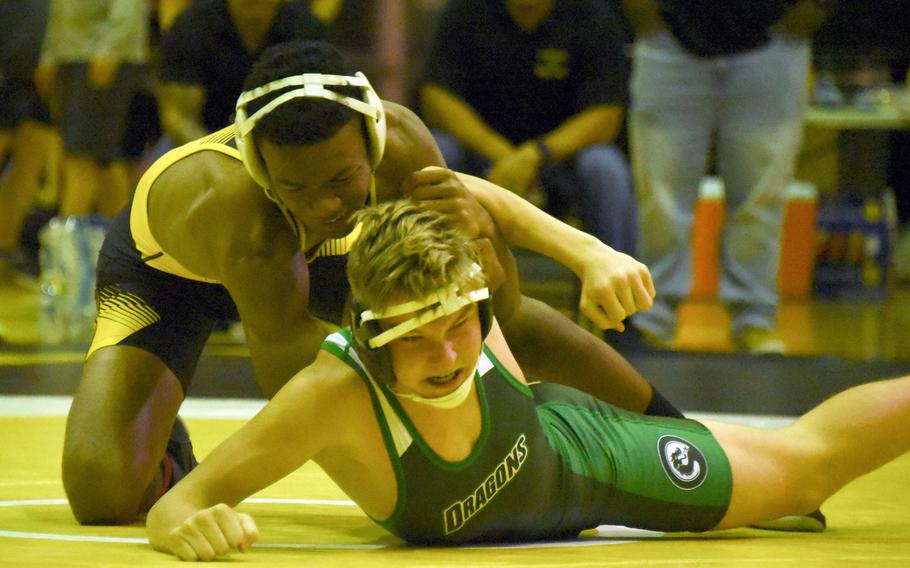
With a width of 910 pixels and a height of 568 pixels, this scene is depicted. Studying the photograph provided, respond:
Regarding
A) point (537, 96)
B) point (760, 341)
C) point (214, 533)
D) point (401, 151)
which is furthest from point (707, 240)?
point (214, 533)

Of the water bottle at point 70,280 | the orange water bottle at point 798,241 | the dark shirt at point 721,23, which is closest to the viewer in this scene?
the dark shirt at point 721,23

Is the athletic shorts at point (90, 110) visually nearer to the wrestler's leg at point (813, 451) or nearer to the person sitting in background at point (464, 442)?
the person sitting in background at point (464, 442)

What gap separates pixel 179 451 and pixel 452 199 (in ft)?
3.42

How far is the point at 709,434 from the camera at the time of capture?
9.07 feet

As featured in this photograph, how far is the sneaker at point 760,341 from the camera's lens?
5680 mm

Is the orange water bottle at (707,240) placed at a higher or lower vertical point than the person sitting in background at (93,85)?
lower

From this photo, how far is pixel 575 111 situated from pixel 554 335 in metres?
2.88

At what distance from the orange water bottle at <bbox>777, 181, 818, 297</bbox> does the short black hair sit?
544 centimetres

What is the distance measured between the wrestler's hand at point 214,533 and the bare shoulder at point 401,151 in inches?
34.7

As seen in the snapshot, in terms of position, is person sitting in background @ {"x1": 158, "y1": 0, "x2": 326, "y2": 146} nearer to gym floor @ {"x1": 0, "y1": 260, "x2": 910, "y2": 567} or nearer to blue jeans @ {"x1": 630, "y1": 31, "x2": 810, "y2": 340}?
gym floor @ {"x1": 0, "y1": 260, "x2": 910, "y2": 567}

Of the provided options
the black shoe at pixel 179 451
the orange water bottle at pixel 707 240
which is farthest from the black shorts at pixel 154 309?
the orange water bottle at pixel 707 240

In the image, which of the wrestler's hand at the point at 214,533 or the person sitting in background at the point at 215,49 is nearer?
the wrestler's hand at the point at 214,533

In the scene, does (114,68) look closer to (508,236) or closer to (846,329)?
(846,329)

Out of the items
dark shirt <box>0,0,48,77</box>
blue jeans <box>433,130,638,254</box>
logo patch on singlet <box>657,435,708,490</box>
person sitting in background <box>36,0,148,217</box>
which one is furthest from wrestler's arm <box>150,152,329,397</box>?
dark shirt <box>0,0,48,77</box>
